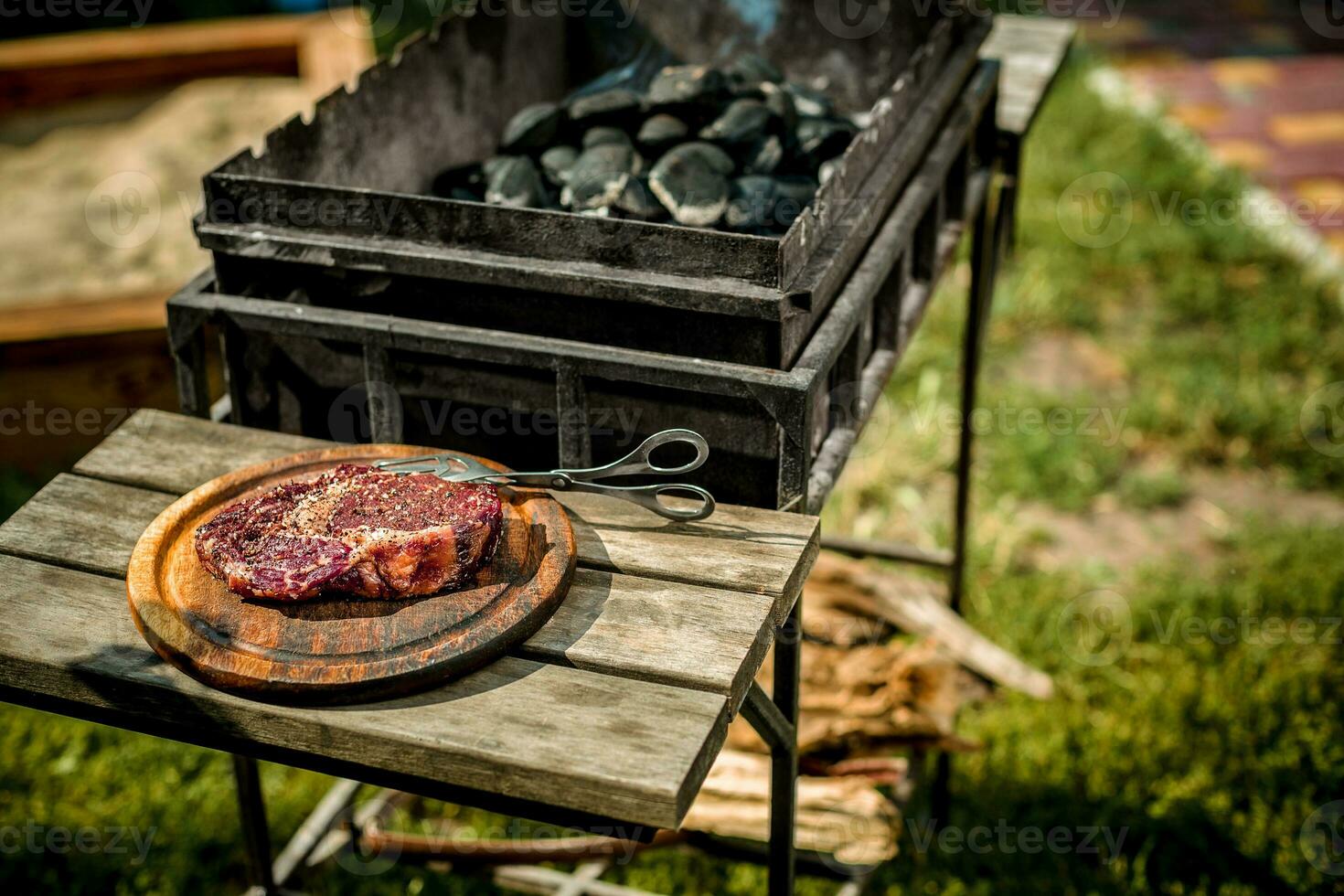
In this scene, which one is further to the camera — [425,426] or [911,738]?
[911,738]

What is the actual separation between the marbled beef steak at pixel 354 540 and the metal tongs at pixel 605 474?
0.09 m

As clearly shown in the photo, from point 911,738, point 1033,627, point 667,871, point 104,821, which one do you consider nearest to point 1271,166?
point 1033,627

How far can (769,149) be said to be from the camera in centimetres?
249

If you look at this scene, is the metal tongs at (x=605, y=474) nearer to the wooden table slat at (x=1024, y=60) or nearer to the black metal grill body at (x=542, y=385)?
the black metal grill body at (x=542, y=385)

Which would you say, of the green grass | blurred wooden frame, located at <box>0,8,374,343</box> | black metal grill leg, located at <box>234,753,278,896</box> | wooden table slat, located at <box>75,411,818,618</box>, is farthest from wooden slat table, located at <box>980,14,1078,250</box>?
blurred wooden frame, located at <box>0,8,374,343</box>

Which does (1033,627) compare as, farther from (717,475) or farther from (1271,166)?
(1271,166)

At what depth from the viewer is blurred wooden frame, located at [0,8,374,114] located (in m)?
5.54

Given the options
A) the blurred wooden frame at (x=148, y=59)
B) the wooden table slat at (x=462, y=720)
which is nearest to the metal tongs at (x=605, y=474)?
the wooden table slat at (x=462, y=720)

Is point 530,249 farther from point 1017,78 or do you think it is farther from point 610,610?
point 1017,78

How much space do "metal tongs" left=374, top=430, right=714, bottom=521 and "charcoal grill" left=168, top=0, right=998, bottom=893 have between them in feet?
0.34

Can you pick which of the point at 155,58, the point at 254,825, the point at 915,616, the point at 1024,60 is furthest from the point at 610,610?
the point at 155,58

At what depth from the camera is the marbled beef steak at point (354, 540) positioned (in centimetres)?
163

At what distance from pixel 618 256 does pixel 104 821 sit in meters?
2.26

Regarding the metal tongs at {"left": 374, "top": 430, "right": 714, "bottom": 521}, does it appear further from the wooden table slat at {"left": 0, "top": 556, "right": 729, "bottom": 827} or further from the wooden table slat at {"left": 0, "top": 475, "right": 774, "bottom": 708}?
the wooden table slat at {"left": 0, "top": 556, "right": 729, "bottom": 827}
